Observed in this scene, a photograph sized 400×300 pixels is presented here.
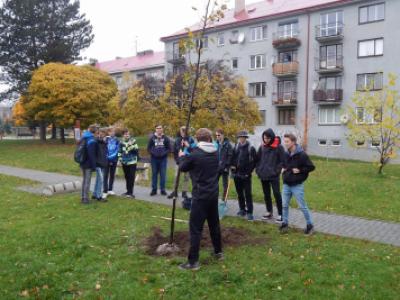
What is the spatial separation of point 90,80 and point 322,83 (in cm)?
1941

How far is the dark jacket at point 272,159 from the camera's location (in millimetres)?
8469

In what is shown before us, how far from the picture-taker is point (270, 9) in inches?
1596

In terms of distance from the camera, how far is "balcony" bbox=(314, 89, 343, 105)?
34719 millimetres

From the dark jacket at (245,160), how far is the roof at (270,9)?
88.3 feet

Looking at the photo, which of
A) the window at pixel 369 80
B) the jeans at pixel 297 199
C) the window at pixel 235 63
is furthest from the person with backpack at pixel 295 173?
the window at pixel 235 63

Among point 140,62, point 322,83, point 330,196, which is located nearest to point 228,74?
point 322,83

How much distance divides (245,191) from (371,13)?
29.5m

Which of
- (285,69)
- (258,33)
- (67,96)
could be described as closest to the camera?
(67,96)

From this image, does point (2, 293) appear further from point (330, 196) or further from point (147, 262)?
point (330, 196)

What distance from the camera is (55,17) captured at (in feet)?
130

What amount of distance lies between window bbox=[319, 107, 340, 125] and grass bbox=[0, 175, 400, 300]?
2957cm

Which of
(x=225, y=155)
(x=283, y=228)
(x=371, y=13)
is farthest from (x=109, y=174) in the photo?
(x=371, y=13)

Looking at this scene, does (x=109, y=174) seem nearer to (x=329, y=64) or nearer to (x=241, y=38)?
(x=329, y=64)

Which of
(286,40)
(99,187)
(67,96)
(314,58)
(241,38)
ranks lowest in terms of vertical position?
(99,187)
